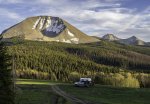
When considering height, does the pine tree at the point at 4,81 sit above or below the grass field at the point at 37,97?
above

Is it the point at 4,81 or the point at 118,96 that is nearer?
the point at 4,81

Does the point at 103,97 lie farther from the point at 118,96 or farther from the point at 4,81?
the point at 4,81

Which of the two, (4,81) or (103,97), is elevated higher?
(4,81)

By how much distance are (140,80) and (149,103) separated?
183 feet

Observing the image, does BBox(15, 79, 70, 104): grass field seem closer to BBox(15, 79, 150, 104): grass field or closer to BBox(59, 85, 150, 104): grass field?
BBox(15, 79, 150, 104): grass field

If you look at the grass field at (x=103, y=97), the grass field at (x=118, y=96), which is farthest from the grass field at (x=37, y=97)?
the grass field at (x=118, y=96)

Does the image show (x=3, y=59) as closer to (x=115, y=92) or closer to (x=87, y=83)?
(x=115, y=92)

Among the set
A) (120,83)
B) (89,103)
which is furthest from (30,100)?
(120,83)

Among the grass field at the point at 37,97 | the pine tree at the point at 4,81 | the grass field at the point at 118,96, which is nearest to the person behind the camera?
the pine tree at the point at 4,81

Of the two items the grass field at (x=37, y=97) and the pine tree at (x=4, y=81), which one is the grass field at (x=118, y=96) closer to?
the grass field at (x=37, y=97)

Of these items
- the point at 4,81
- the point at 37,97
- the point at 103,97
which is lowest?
the point at 103,97

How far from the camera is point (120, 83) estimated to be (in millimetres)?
96688

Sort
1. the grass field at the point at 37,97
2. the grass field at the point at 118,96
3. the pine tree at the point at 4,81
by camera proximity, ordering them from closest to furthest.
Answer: the pine tree at the point at 4,81
the grass field at the point at 37,97
the grass field at the point at 118,96

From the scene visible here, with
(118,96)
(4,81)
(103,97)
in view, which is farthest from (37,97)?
(4,81)
